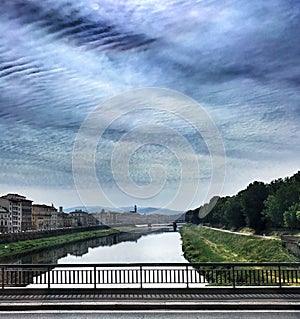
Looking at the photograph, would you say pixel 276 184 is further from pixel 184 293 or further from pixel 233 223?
pixel 184 293

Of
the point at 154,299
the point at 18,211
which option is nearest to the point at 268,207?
the point at 154,299

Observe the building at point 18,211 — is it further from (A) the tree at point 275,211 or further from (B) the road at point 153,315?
(B) the road at point 153,315

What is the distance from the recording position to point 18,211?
538 feet

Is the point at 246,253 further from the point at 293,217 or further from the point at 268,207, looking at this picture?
Result: the point at 268,207

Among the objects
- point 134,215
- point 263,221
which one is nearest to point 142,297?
point 263,221

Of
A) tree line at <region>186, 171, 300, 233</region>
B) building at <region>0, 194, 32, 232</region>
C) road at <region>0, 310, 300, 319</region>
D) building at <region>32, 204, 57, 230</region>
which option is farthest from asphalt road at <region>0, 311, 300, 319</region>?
building at <region>32, 204, 57, 230</region>

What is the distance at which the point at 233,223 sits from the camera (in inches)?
4149

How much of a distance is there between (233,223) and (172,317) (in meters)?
93.8

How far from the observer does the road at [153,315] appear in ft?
44.4

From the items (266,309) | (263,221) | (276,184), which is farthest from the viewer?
(276,184)

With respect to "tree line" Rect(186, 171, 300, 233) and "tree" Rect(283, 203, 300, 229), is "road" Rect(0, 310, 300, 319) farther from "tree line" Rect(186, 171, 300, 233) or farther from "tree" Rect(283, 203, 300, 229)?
"tree" Rect(283, 203, 300, 229)

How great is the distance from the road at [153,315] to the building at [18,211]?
141 metres

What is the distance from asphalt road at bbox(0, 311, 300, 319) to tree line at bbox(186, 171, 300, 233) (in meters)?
50.3

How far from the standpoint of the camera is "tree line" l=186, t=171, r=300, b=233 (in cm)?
7019
